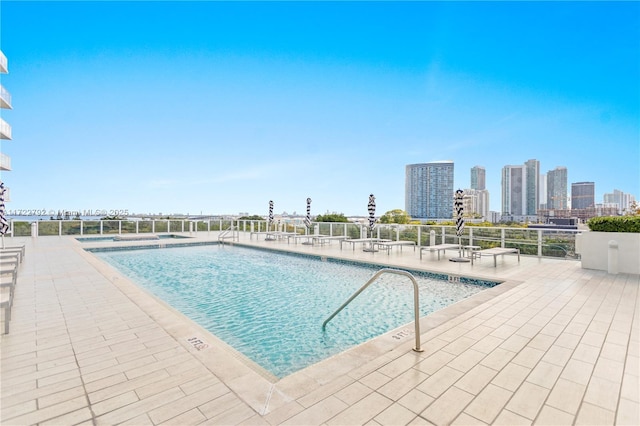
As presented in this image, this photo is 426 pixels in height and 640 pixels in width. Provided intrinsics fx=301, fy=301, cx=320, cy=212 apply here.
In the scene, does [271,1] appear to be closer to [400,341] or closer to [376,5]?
[376,5]

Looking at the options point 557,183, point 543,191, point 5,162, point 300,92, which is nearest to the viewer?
point 300,92

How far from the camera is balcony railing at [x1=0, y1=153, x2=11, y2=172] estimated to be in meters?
20.6

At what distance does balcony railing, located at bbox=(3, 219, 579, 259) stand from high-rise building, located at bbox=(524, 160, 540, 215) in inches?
1006

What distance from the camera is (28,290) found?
519cm

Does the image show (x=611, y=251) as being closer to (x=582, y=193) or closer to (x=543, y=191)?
(x=582, y=193)

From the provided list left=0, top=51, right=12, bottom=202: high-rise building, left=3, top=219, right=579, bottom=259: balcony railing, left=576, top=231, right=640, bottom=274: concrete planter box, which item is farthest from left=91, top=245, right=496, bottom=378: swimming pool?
left=0, top=51, right=12, bottom=202: high-rise building

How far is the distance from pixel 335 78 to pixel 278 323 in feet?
49.0

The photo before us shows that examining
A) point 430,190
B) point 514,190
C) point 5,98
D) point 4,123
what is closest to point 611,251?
point 430,190

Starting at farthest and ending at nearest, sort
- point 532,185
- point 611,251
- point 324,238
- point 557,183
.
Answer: point 532,185 → point 557,183 → point 324,238 → point 611,251

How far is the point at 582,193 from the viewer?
27922 millimetres

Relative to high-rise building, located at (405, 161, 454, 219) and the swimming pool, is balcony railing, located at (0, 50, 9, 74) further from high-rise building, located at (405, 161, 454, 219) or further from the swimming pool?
high-rise building, located at (405, 161, 454, 219)

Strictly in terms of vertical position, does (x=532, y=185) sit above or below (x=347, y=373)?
above

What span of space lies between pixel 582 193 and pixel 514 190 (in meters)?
5.70

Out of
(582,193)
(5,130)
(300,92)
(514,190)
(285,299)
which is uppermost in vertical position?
(300,92)
